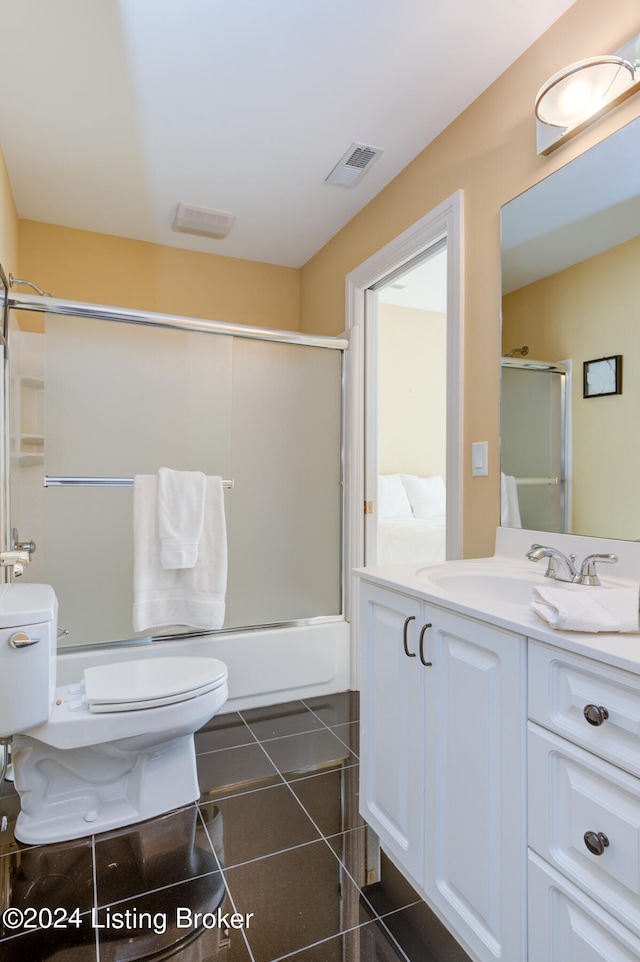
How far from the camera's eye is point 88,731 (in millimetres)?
1542

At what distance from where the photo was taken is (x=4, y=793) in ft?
5.93

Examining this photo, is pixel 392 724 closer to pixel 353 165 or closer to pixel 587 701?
pixel 587 701

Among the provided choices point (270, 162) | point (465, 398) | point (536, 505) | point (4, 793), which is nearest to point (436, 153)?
point (270, 162)

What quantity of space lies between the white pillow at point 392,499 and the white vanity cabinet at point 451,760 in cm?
297

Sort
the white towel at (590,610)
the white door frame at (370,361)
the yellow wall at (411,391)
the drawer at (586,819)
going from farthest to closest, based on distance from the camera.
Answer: the yellow wall at (411,391), the white door frame at (370,361), the white towel at (590,610), the drawer at (586,819)

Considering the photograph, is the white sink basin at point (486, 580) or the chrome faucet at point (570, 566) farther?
the white sink basin at point (486, 580)

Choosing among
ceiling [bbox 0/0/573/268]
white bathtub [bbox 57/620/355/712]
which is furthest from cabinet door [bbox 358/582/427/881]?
ceiling [bbox 0/0/573/268]

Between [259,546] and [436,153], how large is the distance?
6.13 feet

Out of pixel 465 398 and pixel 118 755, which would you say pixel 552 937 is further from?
pixel 465 398

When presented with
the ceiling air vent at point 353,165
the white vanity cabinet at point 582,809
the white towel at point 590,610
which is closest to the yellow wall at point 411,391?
the ceiling air vent at point 353,165

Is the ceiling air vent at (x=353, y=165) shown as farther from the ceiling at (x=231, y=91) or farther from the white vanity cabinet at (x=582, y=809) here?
the white vanity cabinet at (x=582, y=809)

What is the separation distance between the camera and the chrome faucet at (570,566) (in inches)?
48.8

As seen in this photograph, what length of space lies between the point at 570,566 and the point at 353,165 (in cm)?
189

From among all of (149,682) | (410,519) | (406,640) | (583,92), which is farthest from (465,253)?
(410,519)
